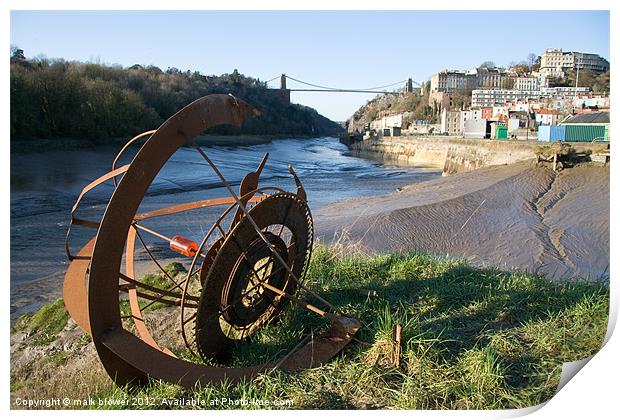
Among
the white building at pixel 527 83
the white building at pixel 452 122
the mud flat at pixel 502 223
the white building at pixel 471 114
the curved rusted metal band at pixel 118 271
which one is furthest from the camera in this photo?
the white building at pixel 452 122

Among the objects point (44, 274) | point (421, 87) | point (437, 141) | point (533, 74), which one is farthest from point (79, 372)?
point (421, 87)

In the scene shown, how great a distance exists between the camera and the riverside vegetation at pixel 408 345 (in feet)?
13.2

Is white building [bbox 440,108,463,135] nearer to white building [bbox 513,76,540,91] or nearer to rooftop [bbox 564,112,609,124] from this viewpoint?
white building [bbox 513,76,540,91]

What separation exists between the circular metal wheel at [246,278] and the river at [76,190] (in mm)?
5098

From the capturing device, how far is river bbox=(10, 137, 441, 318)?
11.1 m

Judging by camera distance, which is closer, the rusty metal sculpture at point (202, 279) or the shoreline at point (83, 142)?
the rusty metal sculpture at point (202, 279)

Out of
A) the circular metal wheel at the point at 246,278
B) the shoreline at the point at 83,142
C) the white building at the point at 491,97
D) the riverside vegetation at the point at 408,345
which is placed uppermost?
the white building at the point at 491,97

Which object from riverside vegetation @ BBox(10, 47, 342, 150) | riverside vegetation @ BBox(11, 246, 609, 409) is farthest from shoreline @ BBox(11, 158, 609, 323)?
riverside vegetation @ BBox(10, 47, 342, 150)

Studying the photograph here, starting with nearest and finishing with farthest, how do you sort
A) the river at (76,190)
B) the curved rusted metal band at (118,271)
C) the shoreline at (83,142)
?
the curved rusted metal band at (118,271) → the river at (76,190) → the shoreline at (83,142)

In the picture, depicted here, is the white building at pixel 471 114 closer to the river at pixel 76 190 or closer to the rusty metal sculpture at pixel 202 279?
the river at pixel 76 190

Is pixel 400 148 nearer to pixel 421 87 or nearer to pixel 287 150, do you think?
pixel 287 150

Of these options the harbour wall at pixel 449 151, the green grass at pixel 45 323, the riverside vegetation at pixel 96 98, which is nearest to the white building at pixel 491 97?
the harbour wall at pixel 449 151

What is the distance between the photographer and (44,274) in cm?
1080

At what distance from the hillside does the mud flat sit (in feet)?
21.4
